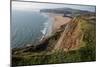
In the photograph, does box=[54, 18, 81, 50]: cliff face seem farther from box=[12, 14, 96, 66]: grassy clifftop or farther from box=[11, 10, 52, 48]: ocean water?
box=[11, 10, 52, 48]: ocean water

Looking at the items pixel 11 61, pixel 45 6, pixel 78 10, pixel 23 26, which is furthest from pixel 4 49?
pixel 78 10

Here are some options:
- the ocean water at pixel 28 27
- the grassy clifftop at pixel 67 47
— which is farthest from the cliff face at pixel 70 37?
the ocean water at pixel 28 27

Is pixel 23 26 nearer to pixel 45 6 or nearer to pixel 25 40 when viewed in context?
pixel 25 40

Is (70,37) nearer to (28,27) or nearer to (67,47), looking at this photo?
(67,47)

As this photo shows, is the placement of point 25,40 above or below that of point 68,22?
below

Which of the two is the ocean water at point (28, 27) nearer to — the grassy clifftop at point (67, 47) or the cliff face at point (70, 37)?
the grassy clifftop at point (67, 47)

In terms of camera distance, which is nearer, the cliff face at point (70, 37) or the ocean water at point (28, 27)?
the ocean water at point (28, 27)

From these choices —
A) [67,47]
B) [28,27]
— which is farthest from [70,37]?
[28,27]
